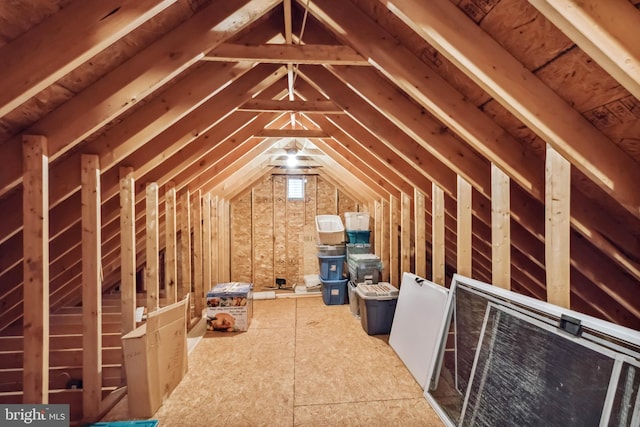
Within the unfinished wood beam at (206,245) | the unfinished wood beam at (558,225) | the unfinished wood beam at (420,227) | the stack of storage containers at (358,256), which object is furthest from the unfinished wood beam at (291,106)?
the stack of storage containers at (358,256)

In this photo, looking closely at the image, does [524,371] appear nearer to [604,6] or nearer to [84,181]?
[604,6]

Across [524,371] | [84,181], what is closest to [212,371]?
[84,181]

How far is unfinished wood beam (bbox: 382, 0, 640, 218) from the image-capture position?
141 centimetres

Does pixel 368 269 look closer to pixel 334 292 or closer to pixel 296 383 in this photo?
pixel 334 292

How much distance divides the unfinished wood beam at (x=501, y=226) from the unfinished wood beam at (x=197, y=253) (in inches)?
149

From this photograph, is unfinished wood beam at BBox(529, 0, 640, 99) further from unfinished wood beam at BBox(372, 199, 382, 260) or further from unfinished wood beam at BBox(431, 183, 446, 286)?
unfinished wood beam at BBox(372, 199, 382, 260)

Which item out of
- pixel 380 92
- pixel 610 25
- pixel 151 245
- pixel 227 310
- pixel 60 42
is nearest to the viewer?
pixel 610 25

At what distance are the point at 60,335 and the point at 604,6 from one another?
16.9 feet

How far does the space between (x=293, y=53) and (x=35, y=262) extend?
77.7 inches

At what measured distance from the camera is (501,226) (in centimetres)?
201

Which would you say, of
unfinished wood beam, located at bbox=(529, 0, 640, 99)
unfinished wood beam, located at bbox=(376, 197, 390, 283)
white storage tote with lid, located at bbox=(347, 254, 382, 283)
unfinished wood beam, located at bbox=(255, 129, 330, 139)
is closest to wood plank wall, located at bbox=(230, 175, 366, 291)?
unfinished wood beam, located at bbox=(376, 197, 390, 283)

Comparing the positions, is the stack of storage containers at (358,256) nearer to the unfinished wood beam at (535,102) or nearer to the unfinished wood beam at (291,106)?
the unfinished wood beam at (291,106)

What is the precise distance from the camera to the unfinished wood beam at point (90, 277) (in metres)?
2.08

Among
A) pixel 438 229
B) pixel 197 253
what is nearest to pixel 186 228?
pixel 197 253
